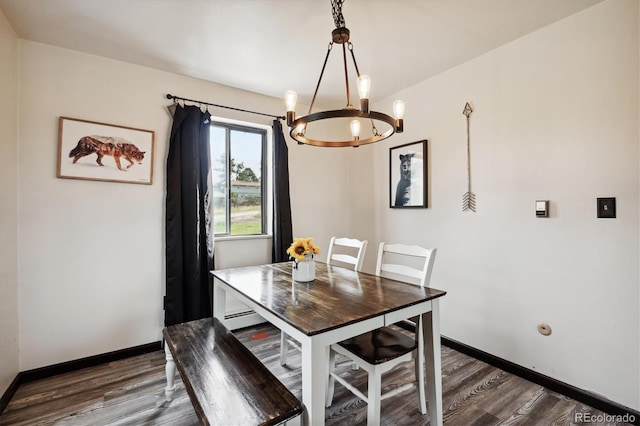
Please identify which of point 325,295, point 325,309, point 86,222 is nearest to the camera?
point 325,309

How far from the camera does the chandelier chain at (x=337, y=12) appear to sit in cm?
166

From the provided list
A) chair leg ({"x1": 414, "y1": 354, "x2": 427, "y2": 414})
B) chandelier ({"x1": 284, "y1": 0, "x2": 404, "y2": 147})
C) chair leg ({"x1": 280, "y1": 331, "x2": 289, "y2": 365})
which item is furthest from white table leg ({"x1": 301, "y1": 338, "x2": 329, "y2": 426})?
chair leg ({"x1": 280, "y1": 331, "x2": 289, "y2": 365})

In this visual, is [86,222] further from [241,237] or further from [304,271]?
[304,271]

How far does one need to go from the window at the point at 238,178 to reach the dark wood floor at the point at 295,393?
138 cm

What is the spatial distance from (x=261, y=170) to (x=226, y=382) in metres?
2.30

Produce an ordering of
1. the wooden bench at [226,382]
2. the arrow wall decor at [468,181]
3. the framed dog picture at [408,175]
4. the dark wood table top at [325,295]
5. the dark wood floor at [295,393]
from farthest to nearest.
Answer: the framed dog picture at [408,175] → the arrow wall decor at [468,181] → the dark wood floor at [295,393] → the dark wood table top at [325,295] → the wooden bench at [226,382]

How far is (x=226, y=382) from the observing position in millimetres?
1311

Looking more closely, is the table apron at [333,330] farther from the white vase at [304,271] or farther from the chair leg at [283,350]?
the chair leg at [283,350]

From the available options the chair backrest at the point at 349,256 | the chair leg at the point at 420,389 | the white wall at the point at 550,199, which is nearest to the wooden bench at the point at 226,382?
the chair leg at the point at 420,389

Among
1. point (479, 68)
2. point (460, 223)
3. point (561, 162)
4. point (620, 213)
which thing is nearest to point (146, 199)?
point (460, 223)

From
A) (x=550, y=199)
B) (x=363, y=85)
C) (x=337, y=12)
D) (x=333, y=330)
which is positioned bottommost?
(x=333, y=330)

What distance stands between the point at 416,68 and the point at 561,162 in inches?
53.3

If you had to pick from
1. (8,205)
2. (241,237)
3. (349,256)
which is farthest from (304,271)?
(8,205)

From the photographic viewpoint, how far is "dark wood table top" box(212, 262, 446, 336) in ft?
4.34
